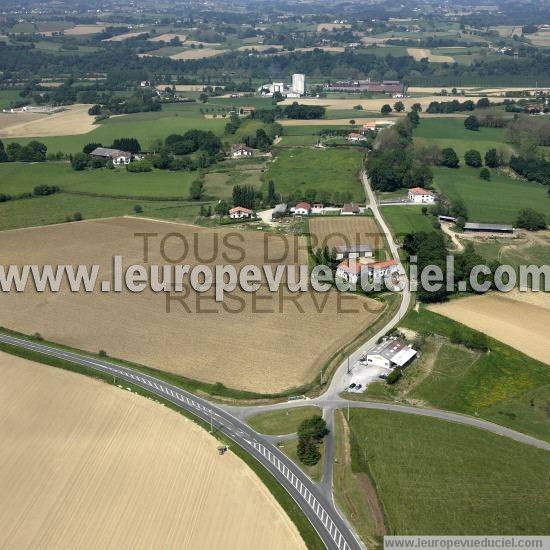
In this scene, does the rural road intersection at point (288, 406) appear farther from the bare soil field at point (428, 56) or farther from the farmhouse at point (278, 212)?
the bare soil field at point (428, 56)

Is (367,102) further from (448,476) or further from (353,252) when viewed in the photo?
(448,476)

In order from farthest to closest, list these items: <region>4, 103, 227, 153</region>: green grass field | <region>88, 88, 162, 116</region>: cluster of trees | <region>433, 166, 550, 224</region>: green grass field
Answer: <region>88, 88, 162, 116</region>: cluster of trees < <region>4, 103, 227, 153</region>: green grass field < <region>433, 166, 550, 224</region>: green grass field

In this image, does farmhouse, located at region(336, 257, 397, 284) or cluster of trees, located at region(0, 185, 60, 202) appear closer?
farmhouse, located at region(336, 257, 397, 284)

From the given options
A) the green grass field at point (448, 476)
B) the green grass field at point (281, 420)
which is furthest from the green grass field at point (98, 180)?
the green grass field at point (448, 476)

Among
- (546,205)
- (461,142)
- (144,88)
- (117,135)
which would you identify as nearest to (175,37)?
(144,88)

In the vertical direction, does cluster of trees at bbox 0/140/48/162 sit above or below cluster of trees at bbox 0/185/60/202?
above

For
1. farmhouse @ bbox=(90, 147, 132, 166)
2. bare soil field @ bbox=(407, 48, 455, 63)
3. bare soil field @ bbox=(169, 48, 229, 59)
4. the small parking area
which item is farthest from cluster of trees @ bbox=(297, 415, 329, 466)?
bare soil field @ bbox=(169, 48, 229, 59)

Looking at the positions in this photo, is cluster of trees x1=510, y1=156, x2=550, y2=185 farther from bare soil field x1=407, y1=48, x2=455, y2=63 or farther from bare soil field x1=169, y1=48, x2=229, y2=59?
bare soil field x1=169, y1=48, x2=229, y2=59

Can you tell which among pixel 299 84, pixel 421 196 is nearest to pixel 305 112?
pixel 299 84
